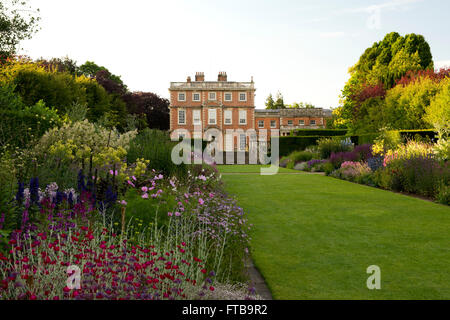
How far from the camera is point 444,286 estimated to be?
385cm

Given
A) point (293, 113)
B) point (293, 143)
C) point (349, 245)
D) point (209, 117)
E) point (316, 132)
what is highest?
point (293, 113)

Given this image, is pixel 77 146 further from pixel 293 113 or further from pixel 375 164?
pixel 293 113

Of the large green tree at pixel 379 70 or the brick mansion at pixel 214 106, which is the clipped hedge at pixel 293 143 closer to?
the large green tree at pixel 379 70

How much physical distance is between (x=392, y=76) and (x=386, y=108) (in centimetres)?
741

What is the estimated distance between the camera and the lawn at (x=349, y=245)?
3.82 metres

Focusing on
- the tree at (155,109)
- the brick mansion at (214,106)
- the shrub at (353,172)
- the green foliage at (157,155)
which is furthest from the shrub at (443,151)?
the tree at (155,109)

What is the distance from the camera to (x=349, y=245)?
5367 millimetres

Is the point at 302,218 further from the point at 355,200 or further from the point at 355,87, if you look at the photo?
the point at 355,87

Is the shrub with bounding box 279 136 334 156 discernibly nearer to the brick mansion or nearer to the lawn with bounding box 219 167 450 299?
the lawn with bounding box 219 167 450 299

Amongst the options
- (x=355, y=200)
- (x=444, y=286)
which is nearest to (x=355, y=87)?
(x=355, y=200)

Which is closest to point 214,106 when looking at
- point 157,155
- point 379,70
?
point 379,70

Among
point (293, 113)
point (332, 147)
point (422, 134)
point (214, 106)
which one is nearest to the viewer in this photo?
point (422, 134)

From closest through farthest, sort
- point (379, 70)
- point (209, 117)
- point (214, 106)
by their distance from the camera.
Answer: point (379, 70), point (214, 106), point (209, 117)
